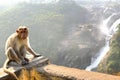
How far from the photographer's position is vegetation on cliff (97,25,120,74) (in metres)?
30.1

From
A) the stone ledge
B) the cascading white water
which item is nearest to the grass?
the stone ledge

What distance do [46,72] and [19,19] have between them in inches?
1911

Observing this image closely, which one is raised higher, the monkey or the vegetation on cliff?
the monkey

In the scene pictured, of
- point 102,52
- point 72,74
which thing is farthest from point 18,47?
point 102,52

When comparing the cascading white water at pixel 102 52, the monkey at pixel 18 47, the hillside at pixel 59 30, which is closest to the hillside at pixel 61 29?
the hillside at pixel 59 30

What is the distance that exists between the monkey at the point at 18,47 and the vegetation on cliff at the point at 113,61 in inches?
977

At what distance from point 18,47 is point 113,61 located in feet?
86.1

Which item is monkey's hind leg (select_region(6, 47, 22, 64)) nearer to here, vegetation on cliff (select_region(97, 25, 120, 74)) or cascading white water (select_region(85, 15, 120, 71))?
vegetation on cliff (select_region(97, 25, 120, 74))

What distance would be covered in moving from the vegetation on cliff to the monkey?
24812 mm

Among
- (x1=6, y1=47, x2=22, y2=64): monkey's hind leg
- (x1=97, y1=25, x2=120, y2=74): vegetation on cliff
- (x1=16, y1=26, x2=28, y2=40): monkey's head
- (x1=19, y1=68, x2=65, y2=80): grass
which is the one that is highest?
(x1=16, y1=26, x2=28, y2=40): monkey's head

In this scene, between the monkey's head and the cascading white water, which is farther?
the cascading white water

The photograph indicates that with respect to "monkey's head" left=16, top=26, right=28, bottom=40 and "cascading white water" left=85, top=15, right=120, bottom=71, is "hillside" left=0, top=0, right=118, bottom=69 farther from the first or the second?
"monkey's head" left=16, top=26, right=28, bottom=40

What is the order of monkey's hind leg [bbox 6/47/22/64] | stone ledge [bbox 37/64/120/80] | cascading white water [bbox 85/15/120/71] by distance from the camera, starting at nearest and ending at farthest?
stone ledge [bbox 37/64/120/80], monkey's hind leg [bbox 6/47/22/64], cascading white water [bbox 85/15/120/71]

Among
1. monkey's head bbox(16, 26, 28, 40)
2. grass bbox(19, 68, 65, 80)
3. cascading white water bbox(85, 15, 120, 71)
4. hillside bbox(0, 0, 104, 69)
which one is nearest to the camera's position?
grass bbox(19, 68, 65, 80)
